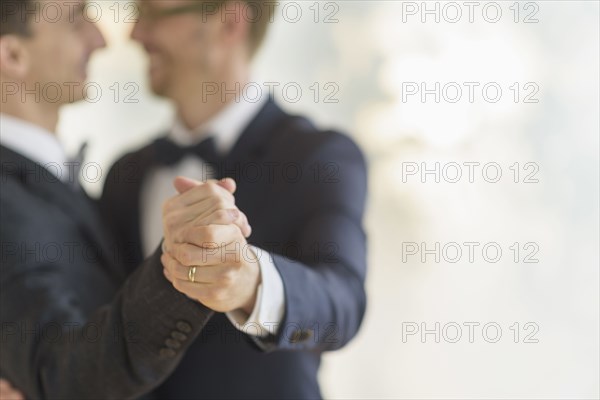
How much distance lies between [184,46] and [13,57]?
0.25 metres

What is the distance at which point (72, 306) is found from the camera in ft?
3.18

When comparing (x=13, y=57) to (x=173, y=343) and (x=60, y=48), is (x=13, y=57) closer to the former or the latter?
(x=60, y=48)

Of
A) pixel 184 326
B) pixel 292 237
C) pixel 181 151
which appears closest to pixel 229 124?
pixel 181 151

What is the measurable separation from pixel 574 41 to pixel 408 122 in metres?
0.32

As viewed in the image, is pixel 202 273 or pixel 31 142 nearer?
pixel 202 273

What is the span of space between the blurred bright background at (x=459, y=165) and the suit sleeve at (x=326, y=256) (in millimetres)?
429

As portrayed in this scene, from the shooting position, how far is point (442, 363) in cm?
158

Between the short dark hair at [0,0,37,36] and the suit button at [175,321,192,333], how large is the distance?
0.50 meters

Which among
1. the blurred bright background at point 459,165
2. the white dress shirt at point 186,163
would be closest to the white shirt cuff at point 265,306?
the white dress shirt at point 186,163

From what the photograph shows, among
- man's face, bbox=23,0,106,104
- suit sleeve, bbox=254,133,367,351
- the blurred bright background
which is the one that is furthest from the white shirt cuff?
the blurred bright background

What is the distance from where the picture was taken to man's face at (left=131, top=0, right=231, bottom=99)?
Result: 1.26 metres

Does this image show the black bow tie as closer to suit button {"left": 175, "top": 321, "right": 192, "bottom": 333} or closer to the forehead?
the forehead

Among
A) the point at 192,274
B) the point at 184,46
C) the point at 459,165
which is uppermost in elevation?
the point at 184,46

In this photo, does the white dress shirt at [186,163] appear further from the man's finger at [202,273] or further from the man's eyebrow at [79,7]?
the man's finger at [202,273]
